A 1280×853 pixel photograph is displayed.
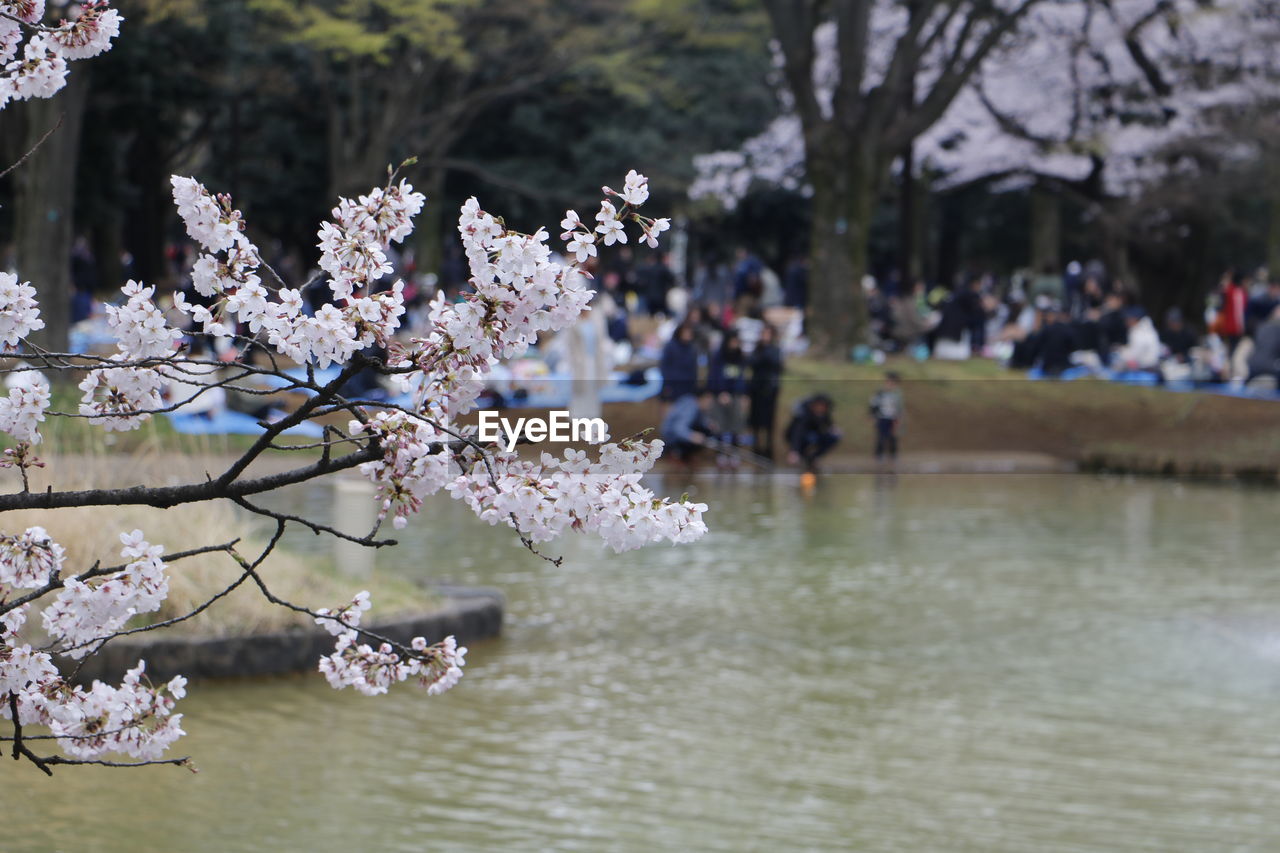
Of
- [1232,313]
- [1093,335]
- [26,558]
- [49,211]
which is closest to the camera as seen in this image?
[26,558]

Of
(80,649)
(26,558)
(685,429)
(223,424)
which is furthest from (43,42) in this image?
(223,424)

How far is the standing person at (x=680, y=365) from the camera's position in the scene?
21.3 m

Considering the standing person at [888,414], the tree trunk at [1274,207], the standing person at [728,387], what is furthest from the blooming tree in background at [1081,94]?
the standing person at [888,414]

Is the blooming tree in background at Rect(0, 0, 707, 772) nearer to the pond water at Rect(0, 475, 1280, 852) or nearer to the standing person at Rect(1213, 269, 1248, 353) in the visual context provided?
the pond water at Rect(0, 475, 1280, 852)

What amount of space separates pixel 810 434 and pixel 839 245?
21.0ft

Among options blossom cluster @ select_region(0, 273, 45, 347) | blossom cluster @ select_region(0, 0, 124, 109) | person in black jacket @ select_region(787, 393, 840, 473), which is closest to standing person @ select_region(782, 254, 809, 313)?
person in black jacket @ select_region(787, 393, 840, 473)

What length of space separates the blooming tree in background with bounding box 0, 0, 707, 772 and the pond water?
3370mm

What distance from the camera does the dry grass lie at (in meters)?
10.3

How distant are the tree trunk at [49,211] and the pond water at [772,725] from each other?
8399 mm

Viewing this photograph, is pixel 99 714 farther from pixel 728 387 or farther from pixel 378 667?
pixel 728 387

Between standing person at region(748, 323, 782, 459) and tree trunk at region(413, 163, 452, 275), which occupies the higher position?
tree trunk at region(413, 163, 452, 275)

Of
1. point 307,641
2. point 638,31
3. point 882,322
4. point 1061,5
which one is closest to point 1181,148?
point 1061,5

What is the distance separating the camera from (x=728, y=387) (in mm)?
21984

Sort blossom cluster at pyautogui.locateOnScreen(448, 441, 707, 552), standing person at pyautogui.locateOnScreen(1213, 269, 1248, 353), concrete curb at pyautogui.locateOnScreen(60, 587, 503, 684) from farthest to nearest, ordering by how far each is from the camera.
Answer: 1. standing person at pyautogui.locateOnScreen(1213, 269, 1248, 353)
2. concrete curb at pyautogui.locateOnScreen(60, 587, 503, 684)
3. blossom cluster at pyautogui.locateOnScreen(448, 441, 707, 552)
